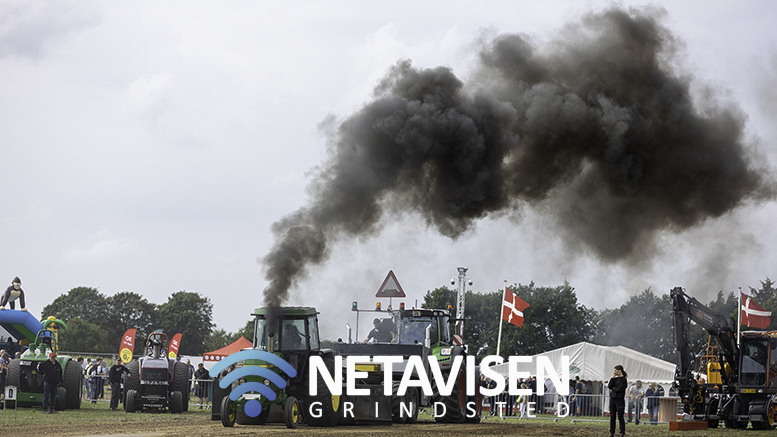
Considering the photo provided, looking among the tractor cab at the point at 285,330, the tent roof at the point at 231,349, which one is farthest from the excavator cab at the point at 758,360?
the tent roof at the point at 231,349

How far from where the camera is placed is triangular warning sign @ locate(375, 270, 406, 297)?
26.1 m

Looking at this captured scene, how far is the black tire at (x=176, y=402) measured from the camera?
2795cm

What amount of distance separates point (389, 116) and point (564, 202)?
18.2 ft

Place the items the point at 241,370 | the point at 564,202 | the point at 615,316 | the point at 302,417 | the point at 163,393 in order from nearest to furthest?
the point at 241,370
the point at 302,417
the point at 564,202
the point at 163,393
the point at 615,316

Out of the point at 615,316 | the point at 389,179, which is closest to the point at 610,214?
the point at 389,179

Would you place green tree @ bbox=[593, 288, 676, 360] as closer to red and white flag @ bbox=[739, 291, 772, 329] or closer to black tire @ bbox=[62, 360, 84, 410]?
red and white flag @ bbox=[739, 291, 772, 329]

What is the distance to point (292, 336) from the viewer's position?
20.8m

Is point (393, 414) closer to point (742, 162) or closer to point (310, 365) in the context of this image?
point (310, 365)

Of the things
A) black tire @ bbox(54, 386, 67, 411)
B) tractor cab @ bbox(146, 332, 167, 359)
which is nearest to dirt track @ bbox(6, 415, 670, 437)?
black tire @ bbox(54, 386, 67, 411)

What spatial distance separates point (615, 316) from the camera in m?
98.2

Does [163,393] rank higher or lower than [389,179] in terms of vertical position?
lower

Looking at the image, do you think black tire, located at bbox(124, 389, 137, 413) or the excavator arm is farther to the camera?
black tire, located at bbox(124, 389, 137, 413)

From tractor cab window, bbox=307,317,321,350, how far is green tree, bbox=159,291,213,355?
8414 centimetres

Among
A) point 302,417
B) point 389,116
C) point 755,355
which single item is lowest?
point 302,417
